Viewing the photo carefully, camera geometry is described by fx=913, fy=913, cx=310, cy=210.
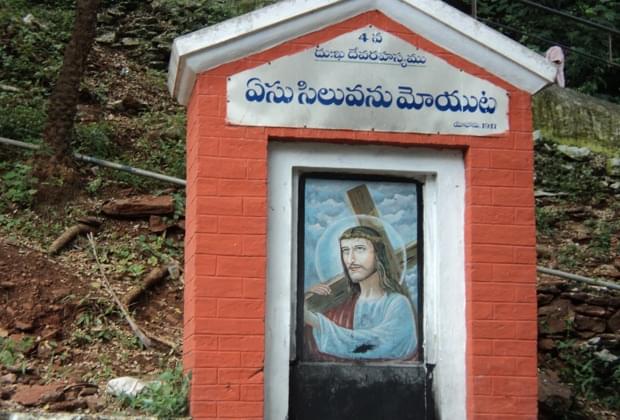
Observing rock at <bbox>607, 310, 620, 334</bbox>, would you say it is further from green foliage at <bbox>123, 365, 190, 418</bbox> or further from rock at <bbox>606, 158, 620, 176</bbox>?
green foliage at <bbox>123, 365, 190, 418</bbox>

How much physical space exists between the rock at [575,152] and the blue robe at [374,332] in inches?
Result: 288

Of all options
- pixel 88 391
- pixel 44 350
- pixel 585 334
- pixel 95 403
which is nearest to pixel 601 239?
pixel 585 334

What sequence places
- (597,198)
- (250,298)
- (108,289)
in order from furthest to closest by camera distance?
(597,198)
(108,289)
(250,298)

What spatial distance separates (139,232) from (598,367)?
14.7 feet

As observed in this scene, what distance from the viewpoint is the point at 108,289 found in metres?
7.96

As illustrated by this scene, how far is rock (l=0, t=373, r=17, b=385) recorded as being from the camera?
20.5 feet

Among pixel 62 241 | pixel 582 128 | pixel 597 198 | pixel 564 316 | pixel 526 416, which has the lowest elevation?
pixel 526 416

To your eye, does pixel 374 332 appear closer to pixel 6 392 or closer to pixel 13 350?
pixel 6 392

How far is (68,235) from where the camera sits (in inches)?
344

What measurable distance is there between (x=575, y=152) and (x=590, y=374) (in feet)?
16.1

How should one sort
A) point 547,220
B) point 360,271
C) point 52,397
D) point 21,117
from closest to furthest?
1. point 360,271
2. point 52,397
3. point 21,117
4. point 547,220

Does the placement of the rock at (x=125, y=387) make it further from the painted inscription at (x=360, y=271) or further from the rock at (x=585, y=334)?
the rock at (x=585, y=334)

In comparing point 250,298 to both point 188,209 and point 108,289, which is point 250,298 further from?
point 108,289

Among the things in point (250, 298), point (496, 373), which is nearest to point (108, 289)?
point (250, 298)
